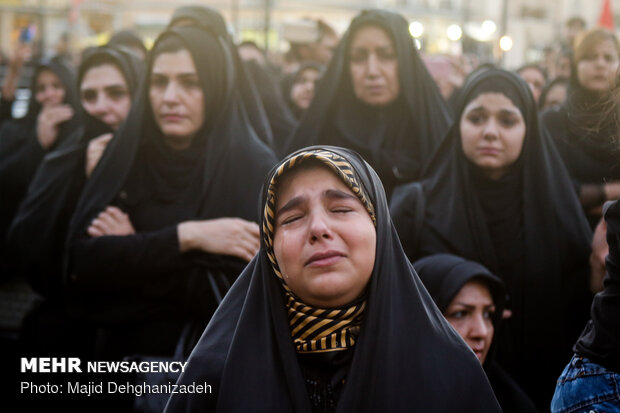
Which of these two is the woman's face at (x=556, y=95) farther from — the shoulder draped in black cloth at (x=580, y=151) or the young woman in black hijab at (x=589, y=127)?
the shoulder draped in black cloth at (x=580, y=151)

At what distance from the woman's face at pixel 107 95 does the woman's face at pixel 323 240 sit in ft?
8.48

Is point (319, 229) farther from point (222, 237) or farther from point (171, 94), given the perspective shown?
point (171, 94)

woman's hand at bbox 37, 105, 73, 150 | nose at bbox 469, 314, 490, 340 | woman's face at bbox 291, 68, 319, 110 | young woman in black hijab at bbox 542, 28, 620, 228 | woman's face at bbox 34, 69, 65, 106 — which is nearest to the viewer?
nose at bbox 469, 314, 490, 340

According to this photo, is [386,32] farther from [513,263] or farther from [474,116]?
[513,263]

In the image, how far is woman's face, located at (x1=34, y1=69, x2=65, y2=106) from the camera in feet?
18.8

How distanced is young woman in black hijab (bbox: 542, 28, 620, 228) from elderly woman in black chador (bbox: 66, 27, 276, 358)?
4.92 feet

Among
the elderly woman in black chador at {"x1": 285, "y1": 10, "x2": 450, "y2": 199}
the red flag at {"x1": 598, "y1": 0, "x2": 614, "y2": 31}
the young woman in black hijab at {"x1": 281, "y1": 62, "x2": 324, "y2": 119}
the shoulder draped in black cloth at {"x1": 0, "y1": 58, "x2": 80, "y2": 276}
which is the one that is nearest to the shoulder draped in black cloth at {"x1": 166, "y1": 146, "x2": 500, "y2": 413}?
the elderly woman in black chador at {"x1": 285, "y1": 10, "x2": 450, "y2": 199}

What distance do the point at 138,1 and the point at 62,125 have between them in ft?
128

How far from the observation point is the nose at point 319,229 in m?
2.02

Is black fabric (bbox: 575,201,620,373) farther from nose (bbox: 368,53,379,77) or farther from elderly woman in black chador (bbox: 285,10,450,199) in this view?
nose (bbox: 368,53,379,77)

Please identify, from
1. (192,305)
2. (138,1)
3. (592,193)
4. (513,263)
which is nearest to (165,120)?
(192,305)

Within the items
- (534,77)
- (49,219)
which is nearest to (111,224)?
(49,219)

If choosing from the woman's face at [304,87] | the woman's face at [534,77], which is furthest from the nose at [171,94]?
the woman's face at [534,77]

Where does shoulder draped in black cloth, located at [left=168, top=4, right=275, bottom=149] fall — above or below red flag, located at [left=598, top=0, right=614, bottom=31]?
below
